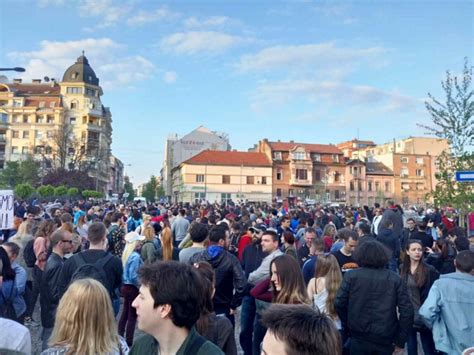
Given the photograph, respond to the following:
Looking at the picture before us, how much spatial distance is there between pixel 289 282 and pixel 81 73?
79.9 m

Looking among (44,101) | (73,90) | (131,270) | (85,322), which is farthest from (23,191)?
(44,101)

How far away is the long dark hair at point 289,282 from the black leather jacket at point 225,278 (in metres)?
0.92

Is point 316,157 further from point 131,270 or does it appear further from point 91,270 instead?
point 91,270

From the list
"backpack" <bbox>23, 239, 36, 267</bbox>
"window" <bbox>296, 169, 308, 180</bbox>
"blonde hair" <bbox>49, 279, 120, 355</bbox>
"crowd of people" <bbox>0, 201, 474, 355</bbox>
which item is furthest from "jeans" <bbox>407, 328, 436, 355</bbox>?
"window" <bbox>296, 169, 308, 180</bbox>

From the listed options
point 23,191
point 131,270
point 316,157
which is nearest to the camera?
point 131,270

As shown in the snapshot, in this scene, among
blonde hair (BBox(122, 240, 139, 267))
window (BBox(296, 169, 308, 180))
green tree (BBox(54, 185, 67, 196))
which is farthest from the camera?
window (BBox(296, 169, 308, 180))

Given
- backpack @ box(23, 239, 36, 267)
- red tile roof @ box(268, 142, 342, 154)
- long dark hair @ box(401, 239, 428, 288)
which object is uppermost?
red tile roof @ box(268, 142, 342, 154)

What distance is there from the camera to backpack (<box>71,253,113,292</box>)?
4668 mm

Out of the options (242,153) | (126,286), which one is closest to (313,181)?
(242,153)

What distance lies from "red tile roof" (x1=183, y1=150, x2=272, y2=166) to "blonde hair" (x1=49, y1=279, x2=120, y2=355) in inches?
2696

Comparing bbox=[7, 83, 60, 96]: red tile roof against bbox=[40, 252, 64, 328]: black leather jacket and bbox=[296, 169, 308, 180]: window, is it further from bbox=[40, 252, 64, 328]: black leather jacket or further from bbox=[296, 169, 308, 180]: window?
bbox=[40, 252, 64, 328]: black leather jacket

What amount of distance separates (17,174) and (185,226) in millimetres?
49030

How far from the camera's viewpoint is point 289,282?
4.20 metres

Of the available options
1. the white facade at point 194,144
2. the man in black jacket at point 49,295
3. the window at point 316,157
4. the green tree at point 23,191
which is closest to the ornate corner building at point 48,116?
the white facade at point 194,144
